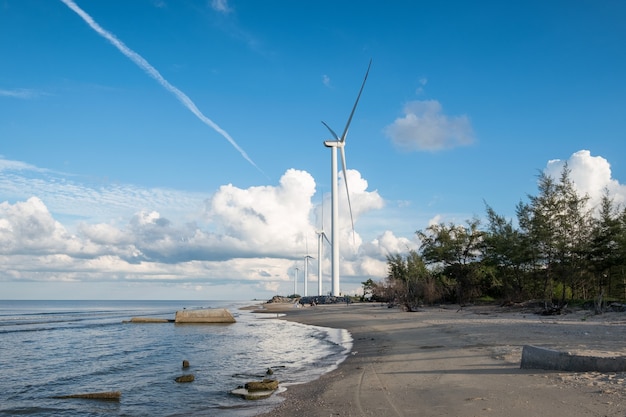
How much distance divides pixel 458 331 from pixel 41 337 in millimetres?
34264

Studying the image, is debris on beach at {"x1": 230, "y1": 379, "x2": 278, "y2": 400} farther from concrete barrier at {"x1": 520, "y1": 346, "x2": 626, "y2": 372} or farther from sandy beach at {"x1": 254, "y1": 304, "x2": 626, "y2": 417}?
concrete barrier at {"x1": 520, "y1": 346, "x2": 626, "y2": 372}

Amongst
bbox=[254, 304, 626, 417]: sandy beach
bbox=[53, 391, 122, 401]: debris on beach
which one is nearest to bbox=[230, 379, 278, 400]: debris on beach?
bbox=[254, 304, 626, 417]: sandy beach

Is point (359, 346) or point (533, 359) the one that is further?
point (359, 346)

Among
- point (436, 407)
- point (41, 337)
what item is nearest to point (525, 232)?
point (436, 407)

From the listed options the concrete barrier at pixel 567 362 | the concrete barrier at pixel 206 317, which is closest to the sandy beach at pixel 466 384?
the concrete barrier at pixel 567 362

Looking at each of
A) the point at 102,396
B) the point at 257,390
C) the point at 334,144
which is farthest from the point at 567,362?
the point at 334,144

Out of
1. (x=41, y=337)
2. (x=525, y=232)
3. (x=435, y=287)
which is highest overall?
(x=525, y=232)

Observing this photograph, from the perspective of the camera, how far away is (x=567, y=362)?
12.7 meters

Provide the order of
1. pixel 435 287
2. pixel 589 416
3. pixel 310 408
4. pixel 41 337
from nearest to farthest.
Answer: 1. pixel 589 416
2. pixel 310 408
3. pixel 41 337
4. pixel 435 287

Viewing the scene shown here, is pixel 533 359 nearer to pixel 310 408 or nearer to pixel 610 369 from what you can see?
pixel 610 369

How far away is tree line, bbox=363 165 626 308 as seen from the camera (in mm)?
42156

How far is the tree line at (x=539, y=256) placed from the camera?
42.2 metres

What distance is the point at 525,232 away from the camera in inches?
1847

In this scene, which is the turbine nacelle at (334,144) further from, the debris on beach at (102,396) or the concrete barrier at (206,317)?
the debris on beach at (102,396)
